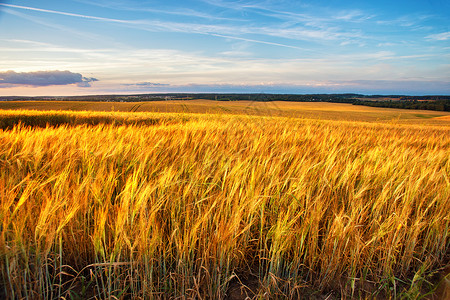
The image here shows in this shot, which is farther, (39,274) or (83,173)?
(83,173)

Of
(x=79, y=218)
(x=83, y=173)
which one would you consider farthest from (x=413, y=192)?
(x=83, y=173)

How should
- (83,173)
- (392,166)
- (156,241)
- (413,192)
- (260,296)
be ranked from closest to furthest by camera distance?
(260,296) < (156,241) < (413,192) < (83,173) < (392,166)

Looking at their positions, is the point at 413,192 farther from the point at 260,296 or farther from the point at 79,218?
the point at 79,218

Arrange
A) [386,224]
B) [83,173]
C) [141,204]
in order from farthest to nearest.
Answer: [83,173], [386,224], [141,204]

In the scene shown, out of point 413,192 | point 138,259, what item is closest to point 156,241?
point 138,259

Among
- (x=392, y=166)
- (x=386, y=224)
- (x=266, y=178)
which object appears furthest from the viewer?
(x=392, y=166)

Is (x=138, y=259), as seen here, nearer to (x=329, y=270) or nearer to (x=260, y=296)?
(x=260, y=296)

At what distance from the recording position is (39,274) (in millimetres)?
1008

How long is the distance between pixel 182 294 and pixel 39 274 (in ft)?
1.93

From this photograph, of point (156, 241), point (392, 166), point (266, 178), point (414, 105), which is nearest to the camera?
point (156, 241)

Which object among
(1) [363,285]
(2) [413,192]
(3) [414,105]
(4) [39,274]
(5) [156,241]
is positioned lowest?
(1) [363,285]

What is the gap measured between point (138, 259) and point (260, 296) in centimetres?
51

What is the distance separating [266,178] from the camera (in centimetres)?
176

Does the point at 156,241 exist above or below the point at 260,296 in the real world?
above
